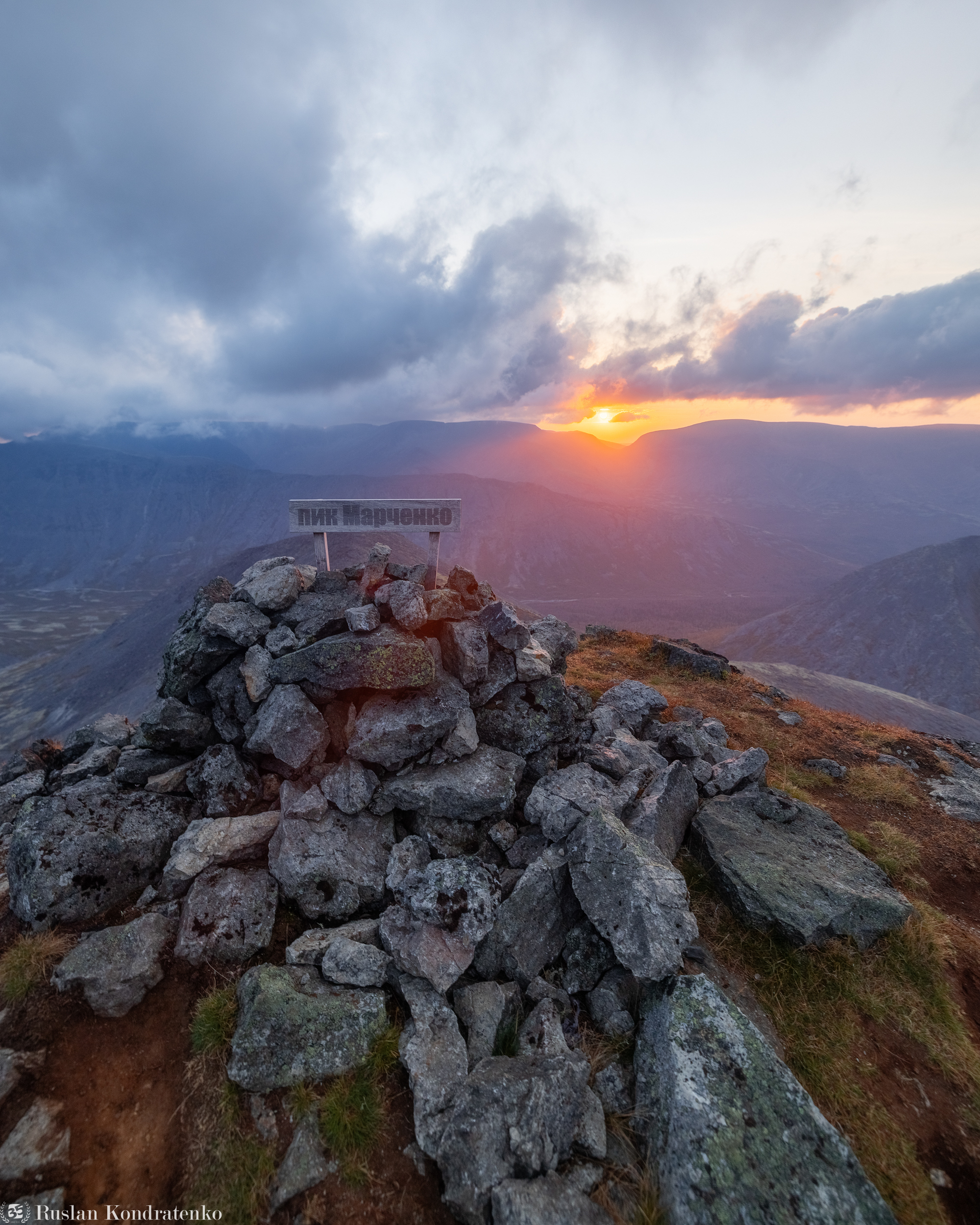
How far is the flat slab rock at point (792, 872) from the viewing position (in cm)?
842

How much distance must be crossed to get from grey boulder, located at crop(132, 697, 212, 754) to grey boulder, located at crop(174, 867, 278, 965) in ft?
10.7

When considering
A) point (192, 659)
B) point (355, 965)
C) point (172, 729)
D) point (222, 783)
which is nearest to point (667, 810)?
point (355, 965)

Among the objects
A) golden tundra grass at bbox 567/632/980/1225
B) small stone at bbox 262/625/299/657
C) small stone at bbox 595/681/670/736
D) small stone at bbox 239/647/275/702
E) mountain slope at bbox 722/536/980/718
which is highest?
small stone at bbox 262/625/299/657

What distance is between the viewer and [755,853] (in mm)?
9578

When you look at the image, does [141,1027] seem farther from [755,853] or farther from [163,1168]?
[755,853]

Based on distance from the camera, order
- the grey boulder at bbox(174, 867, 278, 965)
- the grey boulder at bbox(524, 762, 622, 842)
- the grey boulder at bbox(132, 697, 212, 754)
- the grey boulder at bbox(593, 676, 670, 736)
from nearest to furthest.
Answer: the grey boulder at bbox(174, 867, 278, 965), the grey boulder at bbox(524, 762, 622, 842), the grey boulder at bbox(132, 697, 212, 754), the grey boulder at bbox(593, 676, 670, 736)

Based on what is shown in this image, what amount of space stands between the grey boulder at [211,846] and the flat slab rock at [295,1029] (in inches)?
88.9

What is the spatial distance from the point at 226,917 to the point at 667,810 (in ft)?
27.5

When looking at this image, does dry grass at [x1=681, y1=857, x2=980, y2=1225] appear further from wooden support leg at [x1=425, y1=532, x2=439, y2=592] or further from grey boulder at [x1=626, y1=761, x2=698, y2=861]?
wooden support leg at [x1=425, y1=532, x2=439, y2=592]

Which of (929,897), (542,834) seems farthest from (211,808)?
(929,897)

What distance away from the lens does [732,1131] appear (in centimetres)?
573

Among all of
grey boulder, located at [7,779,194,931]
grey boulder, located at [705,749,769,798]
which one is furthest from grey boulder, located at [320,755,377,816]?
grey boulder, located at [705,749,769,798]

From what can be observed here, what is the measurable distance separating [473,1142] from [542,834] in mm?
4458

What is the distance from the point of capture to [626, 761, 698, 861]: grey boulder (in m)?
9.70
